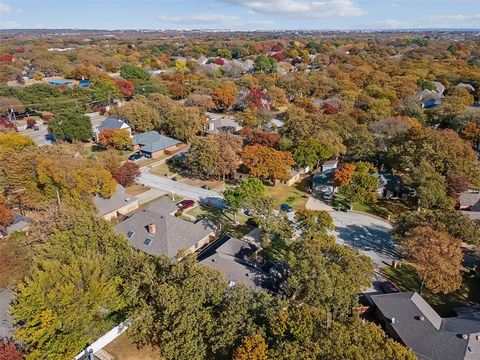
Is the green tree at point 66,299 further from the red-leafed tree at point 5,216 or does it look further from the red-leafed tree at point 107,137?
the red-leafed tree at point 107,137

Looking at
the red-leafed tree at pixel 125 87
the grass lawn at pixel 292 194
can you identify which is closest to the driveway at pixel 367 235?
the grass lawn at pixel 292 194

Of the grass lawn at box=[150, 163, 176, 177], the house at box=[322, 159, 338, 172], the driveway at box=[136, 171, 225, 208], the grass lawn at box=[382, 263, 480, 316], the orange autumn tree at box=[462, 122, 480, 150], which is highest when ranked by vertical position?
the orange autumn tree at box=[462, 122, 480, 150]

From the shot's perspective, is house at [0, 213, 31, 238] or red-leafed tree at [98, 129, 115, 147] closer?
house at [0, 213, 31, 238]

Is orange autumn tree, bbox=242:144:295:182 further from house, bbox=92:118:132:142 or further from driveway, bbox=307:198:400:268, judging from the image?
house, bbox=92:118:132:142

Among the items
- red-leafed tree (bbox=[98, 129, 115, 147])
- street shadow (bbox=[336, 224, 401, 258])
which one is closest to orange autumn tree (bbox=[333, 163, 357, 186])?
street shadow (bbox=[336, 224, 401, 258])

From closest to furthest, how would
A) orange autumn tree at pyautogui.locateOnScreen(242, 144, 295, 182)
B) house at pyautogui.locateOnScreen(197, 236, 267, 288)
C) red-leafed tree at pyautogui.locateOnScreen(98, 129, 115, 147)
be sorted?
1. house at pyautogui.locateOnScreen(197, 236, 267, 288)
2. orange autumn tree at pyautogui.locateOnScreen(242, 144, 295, 182)
3. red-leafed tree at pyautogui.locateOnScreen(98, 129, 115, 147)

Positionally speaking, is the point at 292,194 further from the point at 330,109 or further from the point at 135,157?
the point at 330,109

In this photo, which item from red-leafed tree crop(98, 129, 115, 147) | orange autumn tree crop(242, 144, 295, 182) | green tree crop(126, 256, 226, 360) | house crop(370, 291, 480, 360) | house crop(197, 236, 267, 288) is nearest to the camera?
green tree crop(126, 256, 226, 360)

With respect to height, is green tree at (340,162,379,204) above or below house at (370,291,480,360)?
above
